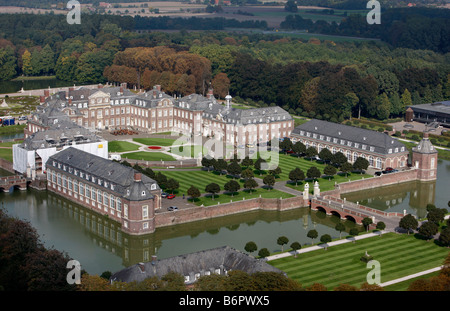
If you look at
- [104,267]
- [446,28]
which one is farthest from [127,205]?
[446,28]

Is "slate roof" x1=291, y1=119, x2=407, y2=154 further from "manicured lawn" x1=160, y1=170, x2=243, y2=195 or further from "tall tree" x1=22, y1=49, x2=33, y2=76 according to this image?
"tall tree" x1=22, y1=49, x2=33, y2=76

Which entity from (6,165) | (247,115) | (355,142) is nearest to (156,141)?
(247,115)

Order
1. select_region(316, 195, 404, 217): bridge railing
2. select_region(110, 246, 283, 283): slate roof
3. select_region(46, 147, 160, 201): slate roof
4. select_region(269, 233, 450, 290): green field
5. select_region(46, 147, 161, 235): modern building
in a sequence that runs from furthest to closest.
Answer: select_region(316, 195, 404, 217): bridge railing → select_region(46, 147, 160, 201): slate roof → select_region(46, 147, 161, 235): modern building → select_region(269, 233, 450, 290): green field → select_region(110, 246, 283, 283): slate roof

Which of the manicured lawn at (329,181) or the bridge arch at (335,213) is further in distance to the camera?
the manicured lawn at (329,181)

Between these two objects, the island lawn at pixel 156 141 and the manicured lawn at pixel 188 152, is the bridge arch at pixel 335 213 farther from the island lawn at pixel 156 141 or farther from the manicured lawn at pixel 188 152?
the island lawn at pixel 156 141

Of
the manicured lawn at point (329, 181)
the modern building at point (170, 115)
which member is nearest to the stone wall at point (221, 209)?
the manicured lawn at point (329, 181)

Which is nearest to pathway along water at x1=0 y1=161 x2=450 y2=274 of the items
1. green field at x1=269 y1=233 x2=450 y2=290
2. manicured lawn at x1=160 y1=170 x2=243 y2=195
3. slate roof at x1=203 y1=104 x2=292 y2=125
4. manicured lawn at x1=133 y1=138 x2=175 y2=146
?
green field at x1=269 y1=233 x2=450 y2=290
